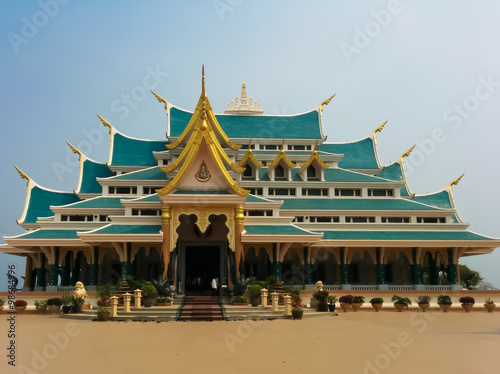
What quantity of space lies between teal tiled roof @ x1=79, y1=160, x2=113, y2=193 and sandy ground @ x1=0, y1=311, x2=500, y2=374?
14.7 metres

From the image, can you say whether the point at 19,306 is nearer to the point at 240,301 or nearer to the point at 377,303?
the point at 240,301

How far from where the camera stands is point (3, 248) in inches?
1065

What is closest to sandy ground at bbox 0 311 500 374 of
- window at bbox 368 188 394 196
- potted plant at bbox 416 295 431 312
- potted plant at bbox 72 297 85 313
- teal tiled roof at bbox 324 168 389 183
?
potted plant at bbox 72 297 85 313

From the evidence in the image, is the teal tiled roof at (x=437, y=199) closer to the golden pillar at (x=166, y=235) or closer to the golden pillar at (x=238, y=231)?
the golden pillar at (x=238, y=231)

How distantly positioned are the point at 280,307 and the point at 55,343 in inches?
393

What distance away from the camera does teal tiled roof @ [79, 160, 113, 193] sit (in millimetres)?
28734

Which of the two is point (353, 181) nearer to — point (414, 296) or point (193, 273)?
point (414, 296)

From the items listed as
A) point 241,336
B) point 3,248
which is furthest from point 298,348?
point 3,248

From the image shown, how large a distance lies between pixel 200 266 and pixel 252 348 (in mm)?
17059

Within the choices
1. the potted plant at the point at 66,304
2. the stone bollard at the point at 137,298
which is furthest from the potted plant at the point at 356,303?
the potted plant at the point at 66,304

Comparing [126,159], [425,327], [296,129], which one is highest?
[296,129]

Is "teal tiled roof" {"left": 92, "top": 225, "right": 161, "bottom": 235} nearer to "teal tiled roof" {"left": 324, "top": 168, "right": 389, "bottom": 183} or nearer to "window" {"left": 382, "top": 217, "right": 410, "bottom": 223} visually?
"teal tiled roof" {"left": 324, "top": 168, "right": 389, "bottom": 183}

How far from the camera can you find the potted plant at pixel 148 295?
18109 millimetres

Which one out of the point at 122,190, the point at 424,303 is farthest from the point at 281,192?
the point at 424,303
